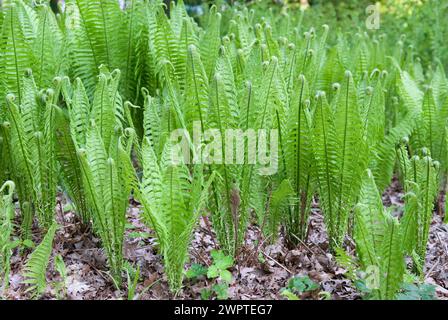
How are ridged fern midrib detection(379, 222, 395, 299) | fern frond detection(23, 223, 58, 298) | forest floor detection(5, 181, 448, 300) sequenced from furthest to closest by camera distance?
1. forest floor detection(5, 181, 448, 300)
2. fern frond detection(23, 223, 58, 298)
3. ridged fern midrib detection(379, 222, 395, 299)

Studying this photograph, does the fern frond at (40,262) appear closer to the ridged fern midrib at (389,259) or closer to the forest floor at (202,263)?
the forest floor at (202,263)

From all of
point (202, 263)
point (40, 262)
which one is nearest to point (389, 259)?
point (202, 263)

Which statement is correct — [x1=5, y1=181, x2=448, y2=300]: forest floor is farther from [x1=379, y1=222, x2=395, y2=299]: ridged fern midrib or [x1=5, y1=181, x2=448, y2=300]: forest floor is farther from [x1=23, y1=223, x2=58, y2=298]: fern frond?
[x1=379, y1=222, x2=395, y2=299]: ridged fern midrib

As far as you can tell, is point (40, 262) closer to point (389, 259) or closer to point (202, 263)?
point (202, 263)

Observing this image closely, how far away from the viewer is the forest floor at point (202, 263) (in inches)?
79.3

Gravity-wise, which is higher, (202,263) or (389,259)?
(389,259)

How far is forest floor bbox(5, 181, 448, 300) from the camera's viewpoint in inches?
79.3

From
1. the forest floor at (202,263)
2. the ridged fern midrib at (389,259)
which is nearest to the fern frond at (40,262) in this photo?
the forest floor at (202,263)

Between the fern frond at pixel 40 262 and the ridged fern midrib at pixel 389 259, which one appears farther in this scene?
the fern frond at pixel 40 262

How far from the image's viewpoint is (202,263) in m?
2.13

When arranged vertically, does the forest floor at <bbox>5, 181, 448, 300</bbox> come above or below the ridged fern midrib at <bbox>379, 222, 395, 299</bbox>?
below

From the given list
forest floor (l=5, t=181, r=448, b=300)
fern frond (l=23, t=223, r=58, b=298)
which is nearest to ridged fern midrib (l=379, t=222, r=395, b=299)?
forest floor (l=5, t=181, r=448, b=300)

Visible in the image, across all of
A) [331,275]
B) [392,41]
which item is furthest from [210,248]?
[392,41]

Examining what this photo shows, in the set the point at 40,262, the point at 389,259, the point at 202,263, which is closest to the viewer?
the point at 389,259
